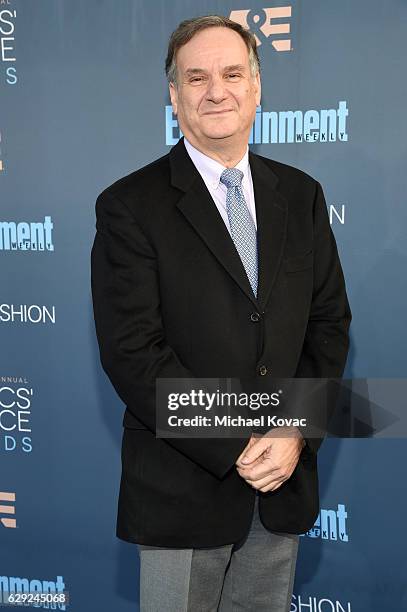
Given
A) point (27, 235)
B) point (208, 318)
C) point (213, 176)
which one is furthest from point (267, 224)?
point (27, 235)

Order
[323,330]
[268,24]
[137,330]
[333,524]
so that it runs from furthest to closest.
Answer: [333,524]
[268,24]
[323,330]
[137,330]

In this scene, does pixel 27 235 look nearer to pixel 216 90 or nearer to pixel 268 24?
pixel 268 24

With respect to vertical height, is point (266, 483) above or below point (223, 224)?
below

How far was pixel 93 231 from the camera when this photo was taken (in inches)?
104

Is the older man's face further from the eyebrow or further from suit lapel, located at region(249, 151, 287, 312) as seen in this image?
suit lapel, located at region(249, 151, 287, 312)

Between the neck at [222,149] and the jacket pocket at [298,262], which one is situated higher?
the neck at [222,149]

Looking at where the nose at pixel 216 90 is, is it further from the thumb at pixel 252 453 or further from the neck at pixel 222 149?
the thumb at pixel 252 453

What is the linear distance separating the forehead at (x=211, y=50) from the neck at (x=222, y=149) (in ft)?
A: 0.57

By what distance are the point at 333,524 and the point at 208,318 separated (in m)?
1.30

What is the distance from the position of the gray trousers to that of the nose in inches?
39.7

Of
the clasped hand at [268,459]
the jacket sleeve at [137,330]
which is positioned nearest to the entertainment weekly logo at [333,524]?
the clasped hand at [268,459]

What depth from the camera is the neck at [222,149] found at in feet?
5.64

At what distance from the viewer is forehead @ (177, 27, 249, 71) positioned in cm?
169

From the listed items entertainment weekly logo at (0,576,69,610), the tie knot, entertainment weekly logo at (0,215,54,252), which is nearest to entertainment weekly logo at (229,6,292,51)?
the tie knot
